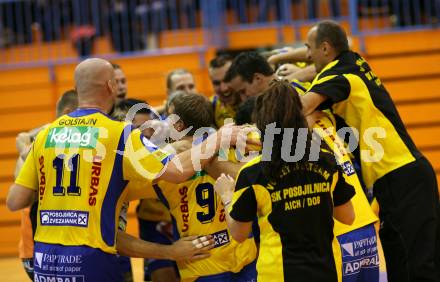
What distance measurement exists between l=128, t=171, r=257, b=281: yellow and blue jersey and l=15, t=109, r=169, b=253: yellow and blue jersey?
1.26ft

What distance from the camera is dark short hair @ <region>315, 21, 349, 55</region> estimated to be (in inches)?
220

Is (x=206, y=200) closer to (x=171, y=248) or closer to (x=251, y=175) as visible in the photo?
(x=171, y=248)

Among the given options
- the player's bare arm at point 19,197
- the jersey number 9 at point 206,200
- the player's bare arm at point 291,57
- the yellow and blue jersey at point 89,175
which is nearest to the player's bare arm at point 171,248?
the jersey number 9 at point 206,200

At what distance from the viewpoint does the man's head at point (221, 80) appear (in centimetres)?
670

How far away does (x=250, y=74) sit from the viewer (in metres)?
6.02

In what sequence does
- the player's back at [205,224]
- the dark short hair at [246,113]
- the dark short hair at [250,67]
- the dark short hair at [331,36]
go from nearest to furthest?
the player's back at [205,224]
the dark short hair at [246,113]
the dark short hair at [331,36]
the dark short hair at [250,67]

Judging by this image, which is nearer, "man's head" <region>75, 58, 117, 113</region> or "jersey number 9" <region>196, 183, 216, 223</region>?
"man's head" <region>75, 58, 117, 113</region>

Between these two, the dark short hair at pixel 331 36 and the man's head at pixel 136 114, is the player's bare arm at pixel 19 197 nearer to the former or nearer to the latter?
the man's head at pixel 136 114

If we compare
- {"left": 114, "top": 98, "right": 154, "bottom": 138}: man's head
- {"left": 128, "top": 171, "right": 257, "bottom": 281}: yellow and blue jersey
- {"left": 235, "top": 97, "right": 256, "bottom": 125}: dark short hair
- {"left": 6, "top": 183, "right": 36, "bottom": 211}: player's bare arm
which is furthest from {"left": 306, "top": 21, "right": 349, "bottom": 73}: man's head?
{"left": 6, "top": 183, "right": 36, "bottom": 211}: player's bare arm

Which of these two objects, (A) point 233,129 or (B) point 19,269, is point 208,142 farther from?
(B) point 19,269

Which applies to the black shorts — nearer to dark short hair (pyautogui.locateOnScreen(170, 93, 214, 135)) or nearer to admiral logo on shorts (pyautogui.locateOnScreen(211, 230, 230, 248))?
admiral logo on shorts (pyautogui.locateOnScreen(211, 230, 230, 248))

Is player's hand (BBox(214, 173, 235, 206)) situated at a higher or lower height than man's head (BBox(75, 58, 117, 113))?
lower

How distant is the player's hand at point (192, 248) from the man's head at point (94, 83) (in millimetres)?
956

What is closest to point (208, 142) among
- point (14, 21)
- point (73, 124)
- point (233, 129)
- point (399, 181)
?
point (233, 129)
